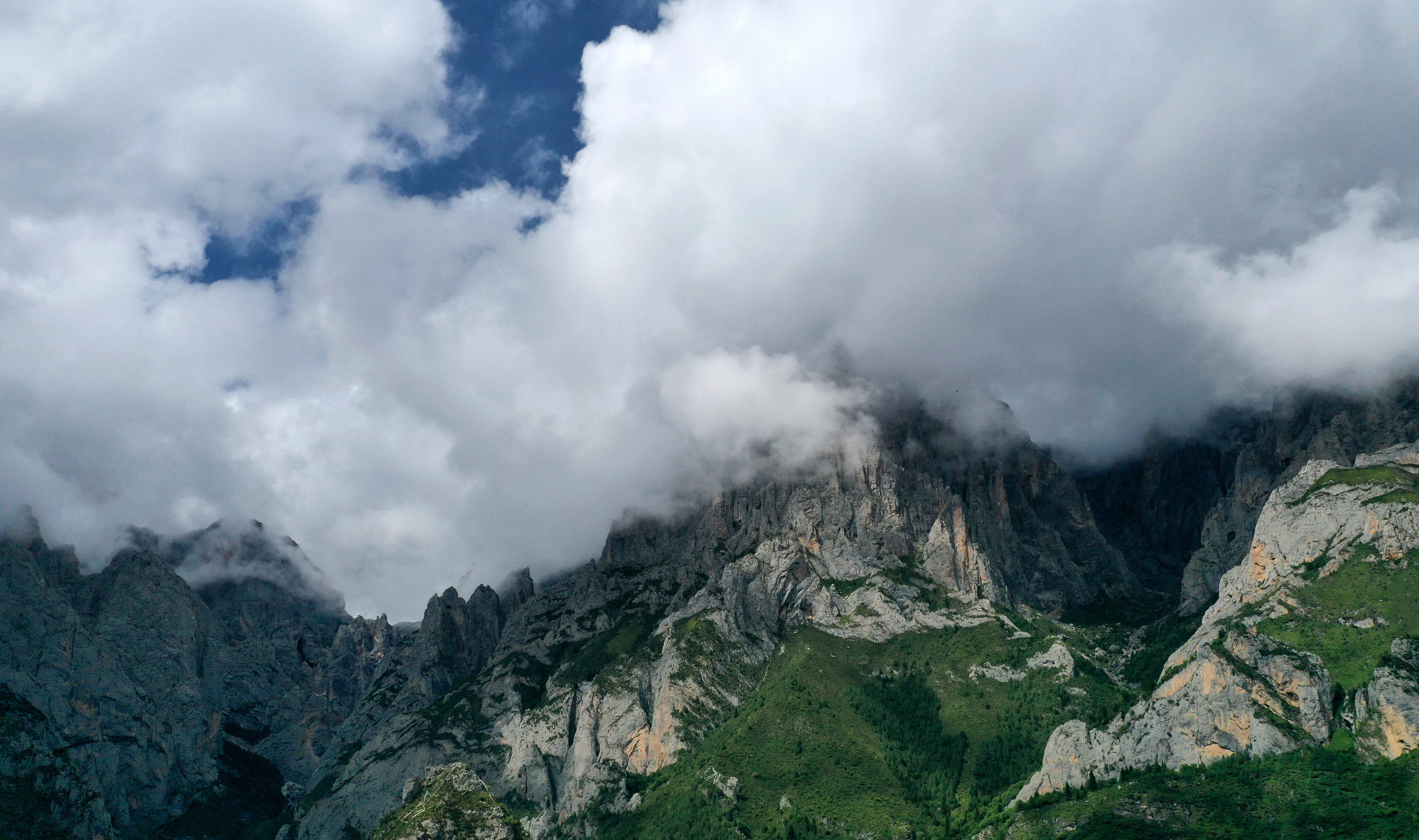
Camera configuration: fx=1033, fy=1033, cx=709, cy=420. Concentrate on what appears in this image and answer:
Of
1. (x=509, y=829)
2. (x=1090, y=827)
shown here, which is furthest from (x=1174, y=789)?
(x=509, y=829)

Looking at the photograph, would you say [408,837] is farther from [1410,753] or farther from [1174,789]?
[1410,753]

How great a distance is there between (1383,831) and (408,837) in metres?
167

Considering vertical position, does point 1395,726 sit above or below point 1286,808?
above

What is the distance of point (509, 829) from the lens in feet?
636

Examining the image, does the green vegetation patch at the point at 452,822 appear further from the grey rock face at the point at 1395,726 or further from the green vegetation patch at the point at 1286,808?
the grey rock face at the point at 1395,726

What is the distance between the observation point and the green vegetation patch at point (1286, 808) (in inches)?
6919

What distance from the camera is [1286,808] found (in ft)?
608

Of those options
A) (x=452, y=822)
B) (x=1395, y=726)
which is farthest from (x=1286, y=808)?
(x=452, y=822)

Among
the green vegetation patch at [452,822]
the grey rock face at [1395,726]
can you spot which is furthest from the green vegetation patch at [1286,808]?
the green vegetation patch at [452,822]

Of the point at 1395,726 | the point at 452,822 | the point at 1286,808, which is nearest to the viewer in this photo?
the point at 1286,808

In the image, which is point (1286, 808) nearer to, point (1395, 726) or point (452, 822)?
point (1395, 726)

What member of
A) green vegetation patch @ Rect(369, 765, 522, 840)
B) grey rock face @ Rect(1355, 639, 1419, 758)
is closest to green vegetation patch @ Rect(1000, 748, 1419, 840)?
grey rock face @ Rect(1355, 639, 1419, 758)

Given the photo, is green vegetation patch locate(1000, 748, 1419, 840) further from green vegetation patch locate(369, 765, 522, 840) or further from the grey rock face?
green vegetation patch locate(369, 765, 522, 840)

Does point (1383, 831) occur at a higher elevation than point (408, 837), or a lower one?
lower
